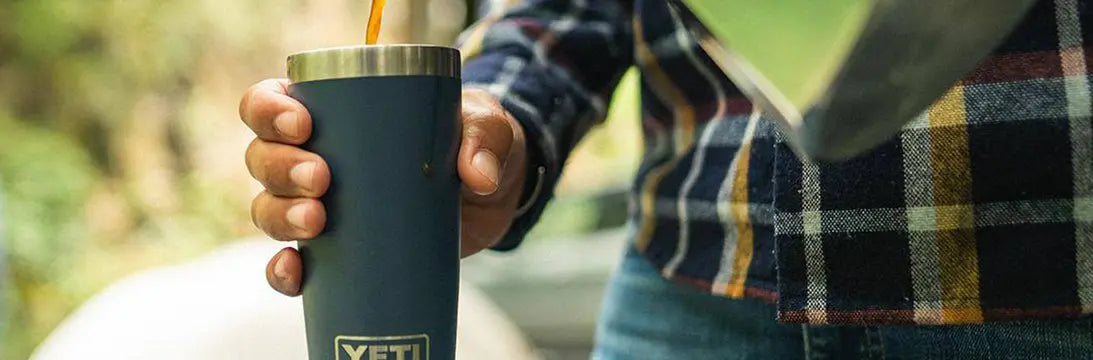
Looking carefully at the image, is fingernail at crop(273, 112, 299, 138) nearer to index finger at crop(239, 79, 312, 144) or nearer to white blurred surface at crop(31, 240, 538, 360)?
index finger at crop(239, 79, 312, 144)

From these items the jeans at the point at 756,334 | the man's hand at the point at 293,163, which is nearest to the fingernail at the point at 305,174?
the man's hand at the point at 293,163

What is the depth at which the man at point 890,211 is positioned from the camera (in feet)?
1.69

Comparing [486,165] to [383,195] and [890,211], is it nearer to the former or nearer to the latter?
[383,195]

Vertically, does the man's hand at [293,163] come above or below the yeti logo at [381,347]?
above

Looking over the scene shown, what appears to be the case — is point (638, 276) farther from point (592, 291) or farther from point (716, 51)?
point (592, 291)

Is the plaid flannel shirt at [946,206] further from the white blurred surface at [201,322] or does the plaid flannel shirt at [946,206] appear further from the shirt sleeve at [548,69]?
the white blurred surface at [201,322]


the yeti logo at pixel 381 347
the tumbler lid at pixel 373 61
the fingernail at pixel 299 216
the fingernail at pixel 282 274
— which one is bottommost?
the yeti logo at pixel 381 347

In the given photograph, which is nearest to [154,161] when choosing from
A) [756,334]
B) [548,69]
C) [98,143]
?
[98,143]

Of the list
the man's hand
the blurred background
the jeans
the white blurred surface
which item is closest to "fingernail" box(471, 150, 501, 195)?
the man's hand

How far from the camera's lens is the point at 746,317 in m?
0.68

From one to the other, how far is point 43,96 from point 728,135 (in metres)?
1.94

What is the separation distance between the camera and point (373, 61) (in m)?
0.43

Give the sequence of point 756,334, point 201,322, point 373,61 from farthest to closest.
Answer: point 201,322
point 756,334
point 373,61

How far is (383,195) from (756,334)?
13.3 inches
